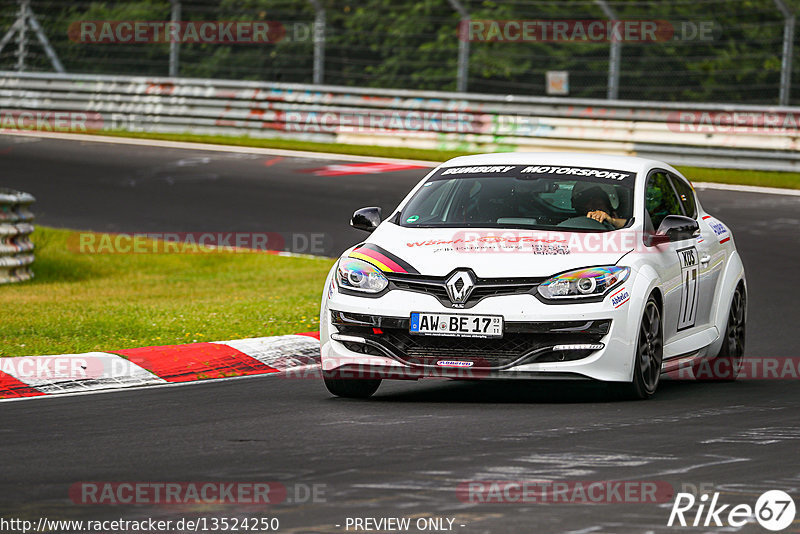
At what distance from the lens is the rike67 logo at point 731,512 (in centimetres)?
550

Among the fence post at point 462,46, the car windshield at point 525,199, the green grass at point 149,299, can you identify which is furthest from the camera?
the fence post at point 462,46

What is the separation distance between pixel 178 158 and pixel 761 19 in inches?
392

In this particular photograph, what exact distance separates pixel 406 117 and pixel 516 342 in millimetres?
18350

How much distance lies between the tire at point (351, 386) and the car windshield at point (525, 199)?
3.41ft

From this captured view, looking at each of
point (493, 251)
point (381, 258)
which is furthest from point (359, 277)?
point (493, 251)

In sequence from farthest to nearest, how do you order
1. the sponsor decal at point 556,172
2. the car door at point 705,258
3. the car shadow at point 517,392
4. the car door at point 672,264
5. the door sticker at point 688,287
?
the car door at point 705,258
the sponsor decal at point 556,172
the door sticker at point 688,287
the car door at point 672,264
the car shadow at point 517,392

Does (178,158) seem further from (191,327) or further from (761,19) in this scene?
(191,327)

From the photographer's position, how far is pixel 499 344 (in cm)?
833

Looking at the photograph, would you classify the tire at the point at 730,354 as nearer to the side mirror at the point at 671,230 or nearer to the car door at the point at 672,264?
the car door at the point at 672,264

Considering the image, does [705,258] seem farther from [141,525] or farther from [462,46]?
[462,46]

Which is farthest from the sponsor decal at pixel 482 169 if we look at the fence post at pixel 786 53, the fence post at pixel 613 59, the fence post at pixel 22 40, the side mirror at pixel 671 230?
the fence post at pixel 22 40

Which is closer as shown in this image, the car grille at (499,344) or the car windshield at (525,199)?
the car grille at (499,344)

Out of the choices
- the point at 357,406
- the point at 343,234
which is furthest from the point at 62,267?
the point at 357,406

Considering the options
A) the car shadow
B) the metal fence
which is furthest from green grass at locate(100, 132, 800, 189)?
the car shadow
